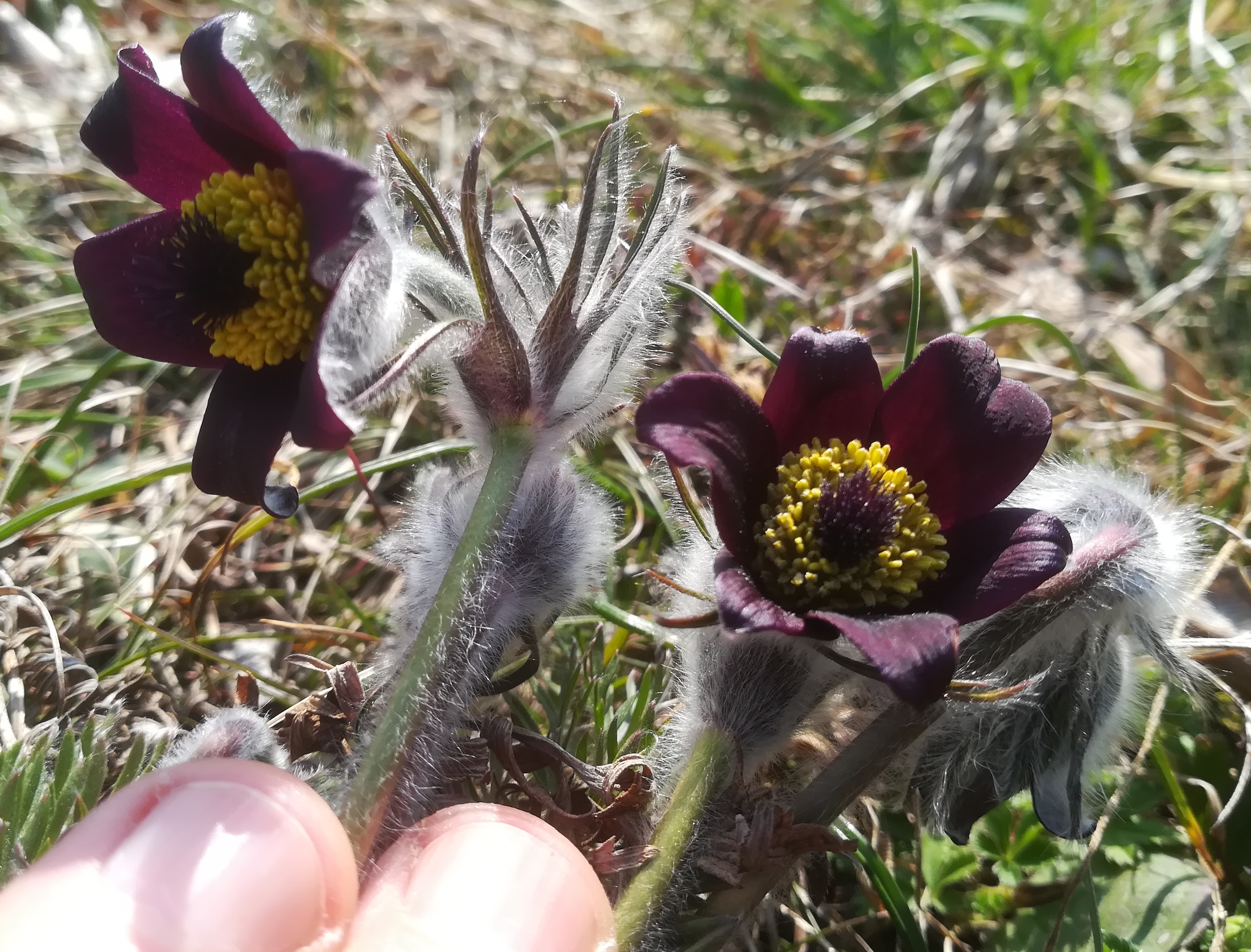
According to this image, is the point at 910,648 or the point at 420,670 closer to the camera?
the point at 910,648

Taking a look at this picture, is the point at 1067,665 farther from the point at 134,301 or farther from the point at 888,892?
the point at 134,301

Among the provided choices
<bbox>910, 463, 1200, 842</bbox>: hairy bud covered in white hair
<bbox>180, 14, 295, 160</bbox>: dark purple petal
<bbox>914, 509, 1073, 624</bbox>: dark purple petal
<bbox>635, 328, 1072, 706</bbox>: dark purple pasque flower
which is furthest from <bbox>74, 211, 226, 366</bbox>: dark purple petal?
<bbox>910, 463, 1200, 842</bbox>: hairy bud covered in white hair

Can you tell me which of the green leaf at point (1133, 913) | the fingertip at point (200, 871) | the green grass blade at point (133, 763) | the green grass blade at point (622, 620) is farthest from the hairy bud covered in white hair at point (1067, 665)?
the green grass blade at point (133, 763)

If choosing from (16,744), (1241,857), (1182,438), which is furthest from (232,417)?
(1182,438)

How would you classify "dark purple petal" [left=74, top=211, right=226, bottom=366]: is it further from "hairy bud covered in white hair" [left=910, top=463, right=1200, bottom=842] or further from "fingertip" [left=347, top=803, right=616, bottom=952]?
"hairy bud covered in white hair" [left=910, top=463, right=1200, bottom=842]

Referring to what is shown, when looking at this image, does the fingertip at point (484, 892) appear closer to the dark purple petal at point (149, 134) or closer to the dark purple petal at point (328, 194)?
the dark purple petal at point (328, 194)

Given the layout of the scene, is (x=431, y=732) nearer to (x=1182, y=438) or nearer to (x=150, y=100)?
(x=150, y=100)

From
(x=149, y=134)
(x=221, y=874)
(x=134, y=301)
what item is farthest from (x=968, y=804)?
(x=149, y=134)
